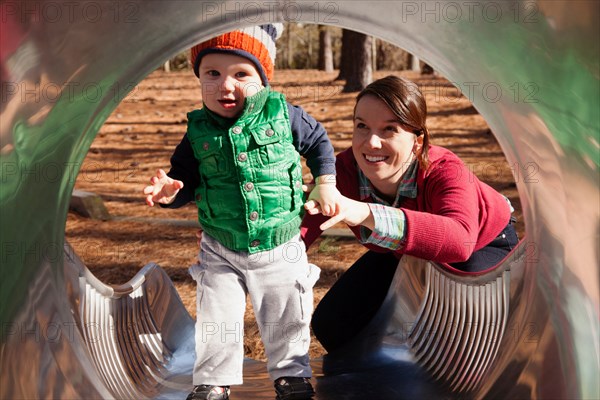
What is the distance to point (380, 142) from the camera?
2727 millimetres

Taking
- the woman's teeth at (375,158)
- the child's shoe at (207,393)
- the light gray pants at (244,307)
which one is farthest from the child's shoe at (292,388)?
the woman's teeth at (375,158)

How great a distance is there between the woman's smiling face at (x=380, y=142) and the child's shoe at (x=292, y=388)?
2.47ft

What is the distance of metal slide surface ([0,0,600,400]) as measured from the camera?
1693 mm

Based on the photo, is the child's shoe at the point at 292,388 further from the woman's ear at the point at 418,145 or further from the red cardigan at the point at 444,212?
the woman's ear at the point at 418,145

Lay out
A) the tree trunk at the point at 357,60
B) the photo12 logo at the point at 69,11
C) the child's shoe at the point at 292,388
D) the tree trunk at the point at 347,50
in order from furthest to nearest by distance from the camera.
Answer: the tree trunk at the point at 347,50 → the tree trunk at the point at 357,60 → the child's shoe at the point at 292,388 → the photo12 logo at the point at 69,11

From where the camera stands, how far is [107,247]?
205 inches

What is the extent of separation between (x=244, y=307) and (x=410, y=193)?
2.34ft

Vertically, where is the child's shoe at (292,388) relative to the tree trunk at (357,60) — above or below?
below

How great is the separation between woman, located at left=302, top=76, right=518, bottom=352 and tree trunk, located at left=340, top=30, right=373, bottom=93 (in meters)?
8.27

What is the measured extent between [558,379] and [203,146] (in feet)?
4.06

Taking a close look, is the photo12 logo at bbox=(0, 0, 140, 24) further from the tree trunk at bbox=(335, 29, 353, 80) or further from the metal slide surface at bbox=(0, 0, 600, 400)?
the tree trunk at bbox=(335, 29, 353, 80)

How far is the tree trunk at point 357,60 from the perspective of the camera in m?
11.1

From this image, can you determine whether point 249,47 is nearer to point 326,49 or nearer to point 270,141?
point 270,141

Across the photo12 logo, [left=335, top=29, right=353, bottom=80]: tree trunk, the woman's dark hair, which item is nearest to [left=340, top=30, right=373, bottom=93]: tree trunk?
[left=335, top=29, right=353, bottom=80]: tree trunk
